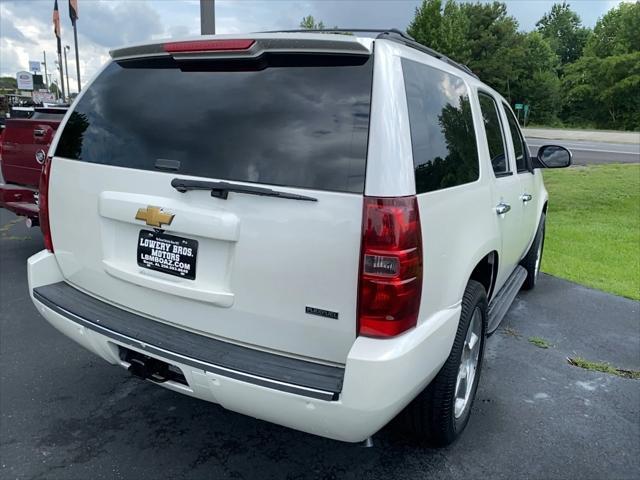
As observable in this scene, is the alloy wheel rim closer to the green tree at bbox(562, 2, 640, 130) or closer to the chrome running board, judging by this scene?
the chrome running board

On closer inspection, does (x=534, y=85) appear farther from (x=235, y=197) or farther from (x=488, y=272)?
(x=235, y=197)

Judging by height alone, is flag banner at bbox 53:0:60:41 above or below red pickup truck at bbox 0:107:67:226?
above

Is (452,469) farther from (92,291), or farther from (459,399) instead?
(92,291)

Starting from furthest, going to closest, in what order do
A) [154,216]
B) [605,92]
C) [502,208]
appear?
[605,92]
[502,208]
[154,216]

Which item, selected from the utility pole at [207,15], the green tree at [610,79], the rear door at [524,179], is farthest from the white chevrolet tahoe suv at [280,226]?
the green tree at [610,79]

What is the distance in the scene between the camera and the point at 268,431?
2.93m

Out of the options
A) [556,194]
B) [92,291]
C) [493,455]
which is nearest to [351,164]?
[92,291]

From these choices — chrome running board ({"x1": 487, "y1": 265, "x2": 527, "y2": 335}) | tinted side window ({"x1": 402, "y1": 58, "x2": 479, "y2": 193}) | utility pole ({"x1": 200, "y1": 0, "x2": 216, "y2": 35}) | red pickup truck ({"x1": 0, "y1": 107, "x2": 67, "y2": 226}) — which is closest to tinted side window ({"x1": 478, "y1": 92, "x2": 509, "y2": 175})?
Answer: tinted side window ({"x1": 402, "y1": 58, "x2": 479, "y2": 193})

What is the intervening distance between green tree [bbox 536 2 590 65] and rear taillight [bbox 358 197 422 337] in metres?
91.1

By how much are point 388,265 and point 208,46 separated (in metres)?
1.23

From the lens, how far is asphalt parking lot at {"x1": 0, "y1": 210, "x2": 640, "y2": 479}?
2.62 m

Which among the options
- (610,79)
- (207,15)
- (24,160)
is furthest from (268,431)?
(610,79)

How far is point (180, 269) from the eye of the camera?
7.48 ft

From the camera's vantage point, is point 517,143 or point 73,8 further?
point 73,8
